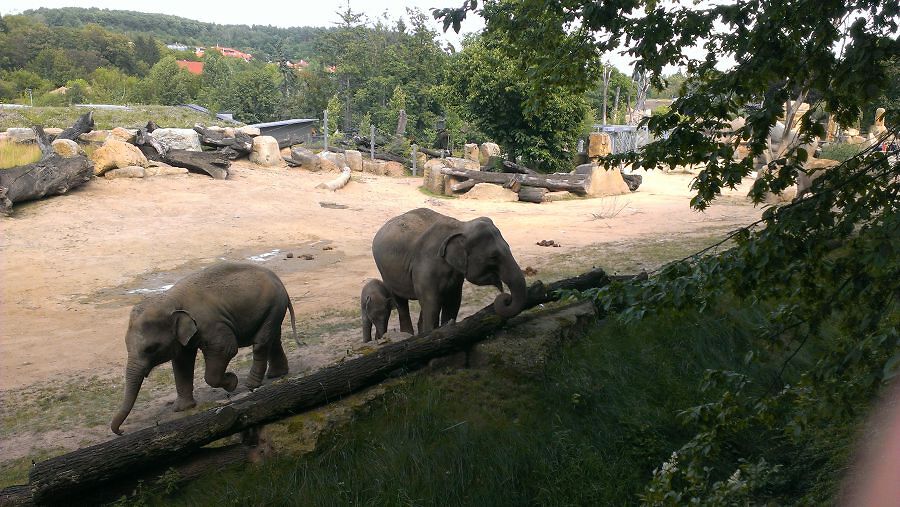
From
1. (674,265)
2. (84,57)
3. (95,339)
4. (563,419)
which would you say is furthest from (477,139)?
(84,57)

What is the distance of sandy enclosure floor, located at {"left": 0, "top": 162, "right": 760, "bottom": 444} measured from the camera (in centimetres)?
972

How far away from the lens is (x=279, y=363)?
788 cm

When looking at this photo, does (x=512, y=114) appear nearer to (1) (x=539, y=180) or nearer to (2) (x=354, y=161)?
(1) (x=539, y=180)

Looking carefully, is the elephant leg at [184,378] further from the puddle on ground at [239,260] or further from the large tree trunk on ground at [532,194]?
the large tree trunk on ground at [532,194]

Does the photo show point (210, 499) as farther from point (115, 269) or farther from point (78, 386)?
point (115, 269)

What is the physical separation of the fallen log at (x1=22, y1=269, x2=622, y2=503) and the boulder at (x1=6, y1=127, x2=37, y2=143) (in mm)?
21272

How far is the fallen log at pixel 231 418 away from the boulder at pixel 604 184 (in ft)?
58.8

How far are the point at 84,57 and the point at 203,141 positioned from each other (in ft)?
159

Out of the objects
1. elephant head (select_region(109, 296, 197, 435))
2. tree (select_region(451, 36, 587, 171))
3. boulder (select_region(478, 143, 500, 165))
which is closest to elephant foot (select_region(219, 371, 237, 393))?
elephant head (select_region(109, 296, 197, 435))

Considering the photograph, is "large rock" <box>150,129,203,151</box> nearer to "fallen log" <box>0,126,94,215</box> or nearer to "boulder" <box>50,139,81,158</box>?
"boulder" <box>50,139,81,158</box>

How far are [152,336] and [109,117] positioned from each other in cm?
3050

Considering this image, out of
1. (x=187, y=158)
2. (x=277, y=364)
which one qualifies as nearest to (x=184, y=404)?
(x=277, y=364)

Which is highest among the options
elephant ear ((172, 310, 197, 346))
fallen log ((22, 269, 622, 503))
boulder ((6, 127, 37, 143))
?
boulder ((6, 127, 37, 143))

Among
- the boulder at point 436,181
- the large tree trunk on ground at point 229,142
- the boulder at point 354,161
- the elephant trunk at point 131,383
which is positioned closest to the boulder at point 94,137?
the large tree trunk on ground at point 229,142
